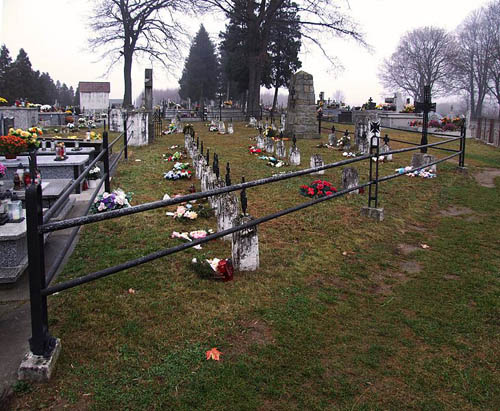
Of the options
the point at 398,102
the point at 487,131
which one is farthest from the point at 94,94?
the point at 487,131

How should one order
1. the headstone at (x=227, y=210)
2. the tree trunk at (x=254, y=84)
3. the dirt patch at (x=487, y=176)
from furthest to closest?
1. the tree trunk at (x=254, y=84)
2. the dirt patch at (x=487, y=176)
3. the headstone at (x=227, y=210)

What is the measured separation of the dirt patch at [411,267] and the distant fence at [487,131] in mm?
19572

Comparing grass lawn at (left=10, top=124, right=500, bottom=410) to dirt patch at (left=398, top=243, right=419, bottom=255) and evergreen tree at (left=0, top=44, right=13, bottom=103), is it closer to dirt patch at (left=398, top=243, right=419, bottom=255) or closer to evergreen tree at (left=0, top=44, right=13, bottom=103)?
dirt patch at (left=398, top=243, right=419, bottom=255)

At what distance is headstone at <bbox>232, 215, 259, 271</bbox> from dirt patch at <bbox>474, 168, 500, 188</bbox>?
8396 millimetres

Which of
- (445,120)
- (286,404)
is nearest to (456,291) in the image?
(286,404)

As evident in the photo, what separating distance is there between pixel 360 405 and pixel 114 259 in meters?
3.37

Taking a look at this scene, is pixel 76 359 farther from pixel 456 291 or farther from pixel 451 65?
pixel 451 65

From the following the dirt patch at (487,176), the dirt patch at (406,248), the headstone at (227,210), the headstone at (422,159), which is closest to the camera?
the headstone at (227,210)

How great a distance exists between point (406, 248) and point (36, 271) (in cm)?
476

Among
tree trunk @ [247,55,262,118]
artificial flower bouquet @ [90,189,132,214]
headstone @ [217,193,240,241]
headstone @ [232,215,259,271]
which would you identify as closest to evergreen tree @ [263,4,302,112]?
tree trunk @ [247,55,262,118]

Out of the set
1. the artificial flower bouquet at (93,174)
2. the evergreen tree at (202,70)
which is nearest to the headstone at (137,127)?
the artificial flower bouquet at (93,174)

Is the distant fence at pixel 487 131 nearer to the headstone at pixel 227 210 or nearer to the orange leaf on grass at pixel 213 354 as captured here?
the headstone at pixel 227 210

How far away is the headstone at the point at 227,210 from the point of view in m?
5.41

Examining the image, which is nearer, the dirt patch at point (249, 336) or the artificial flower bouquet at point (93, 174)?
the dirt patch at point (249, 336)
